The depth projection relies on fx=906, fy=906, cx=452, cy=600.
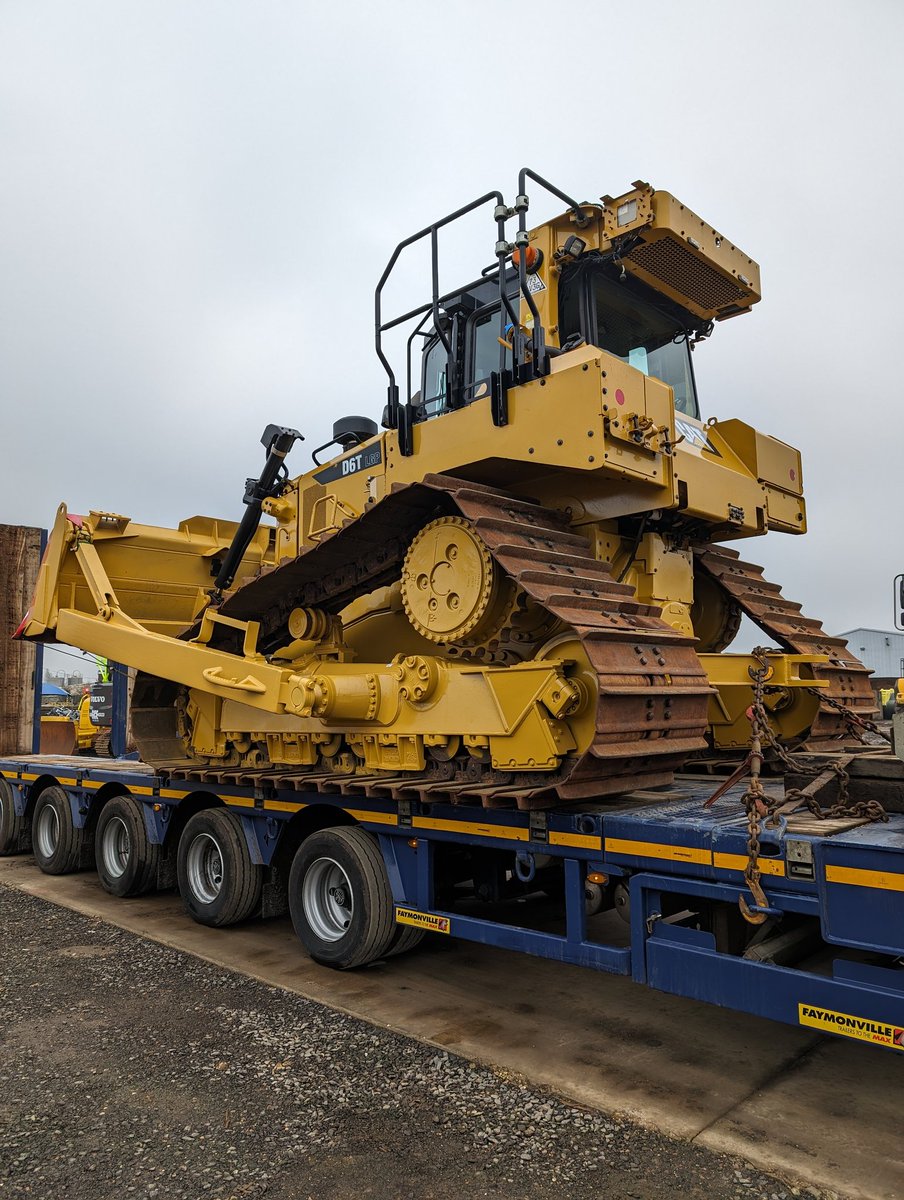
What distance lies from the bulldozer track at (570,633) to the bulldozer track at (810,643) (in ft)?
6.21

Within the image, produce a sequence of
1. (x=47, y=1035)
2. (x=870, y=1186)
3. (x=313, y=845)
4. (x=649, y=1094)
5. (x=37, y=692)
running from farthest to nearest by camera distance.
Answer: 1. (x=37, y=692)
2. (x=313, y=845)
3. (x=47, y=1035)
4. (x=649, y=1094)
5. (x=870, y=1186)

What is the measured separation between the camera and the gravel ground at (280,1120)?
3.44m

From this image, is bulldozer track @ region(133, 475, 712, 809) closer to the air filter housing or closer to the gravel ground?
the gravel ground

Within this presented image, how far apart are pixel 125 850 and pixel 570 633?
19.1 feet

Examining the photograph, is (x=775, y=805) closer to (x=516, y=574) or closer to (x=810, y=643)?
(x=516, y=574)

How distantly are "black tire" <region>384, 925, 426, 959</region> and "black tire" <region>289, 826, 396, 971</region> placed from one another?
0.18 ft

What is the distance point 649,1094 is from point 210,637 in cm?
461

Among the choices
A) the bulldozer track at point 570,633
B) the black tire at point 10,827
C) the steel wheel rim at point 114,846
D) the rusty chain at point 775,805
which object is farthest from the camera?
the black tire at point 10,827

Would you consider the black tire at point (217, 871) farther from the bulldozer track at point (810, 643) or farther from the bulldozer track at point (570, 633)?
the bulldozer track at point (810, 643)

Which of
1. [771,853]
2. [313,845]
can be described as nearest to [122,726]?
[313,845]

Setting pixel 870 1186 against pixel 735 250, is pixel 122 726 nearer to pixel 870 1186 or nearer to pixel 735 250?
pixel 735 250

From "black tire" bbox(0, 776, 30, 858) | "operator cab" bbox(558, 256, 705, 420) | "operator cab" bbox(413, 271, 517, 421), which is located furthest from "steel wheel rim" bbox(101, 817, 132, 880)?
"operator cab" bbox(558, 256, 705, 420)

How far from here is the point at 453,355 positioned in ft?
21.5

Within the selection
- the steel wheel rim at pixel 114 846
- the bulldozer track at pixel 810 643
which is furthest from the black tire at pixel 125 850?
the bulldozer track at pixel 810 643
